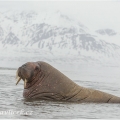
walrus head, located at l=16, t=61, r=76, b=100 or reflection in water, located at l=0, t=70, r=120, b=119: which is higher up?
walrus head, located at l=16, t=61, r=76, b=100

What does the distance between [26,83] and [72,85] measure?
5.26 feet

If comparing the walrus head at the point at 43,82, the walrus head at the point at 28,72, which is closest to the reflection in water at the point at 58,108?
the walrus head at the point at 43,82

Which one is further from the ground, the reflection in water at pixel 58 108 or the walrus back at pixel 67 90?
the walrus back at pixel 67 90

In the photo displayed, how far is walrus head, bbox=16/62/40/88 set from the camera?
1361 centimetres

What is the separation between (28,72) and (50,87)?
2.98ft

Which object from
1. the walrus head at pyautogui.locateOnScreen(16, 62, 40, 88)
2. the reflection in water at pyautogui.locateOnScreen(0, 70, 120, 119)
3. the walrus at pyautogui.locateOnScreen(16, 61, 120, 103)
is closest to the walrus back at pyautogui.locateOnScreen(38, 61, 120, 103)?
the walrus at pyautogui.locateOnScreen(16, 61, 120, 103)

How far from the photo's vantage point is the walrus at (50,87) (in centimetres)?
1362

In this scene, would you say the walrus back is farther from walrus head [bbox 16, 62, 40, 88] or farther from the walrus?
walrus head [bbox 16, 62, 40, 88]

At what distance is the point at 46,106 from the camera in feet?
40.7

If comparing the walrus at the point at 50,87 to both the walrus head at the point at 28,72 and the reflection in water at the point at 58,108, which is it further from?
the reflection in water at the point at 58,108

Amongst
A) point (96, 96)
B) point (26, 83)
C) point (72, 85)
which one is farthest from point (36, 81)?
point (96, 96)

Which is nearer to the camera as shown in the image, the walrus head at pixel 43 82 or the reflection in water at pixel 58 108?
the reflection in water at pixel 58 108

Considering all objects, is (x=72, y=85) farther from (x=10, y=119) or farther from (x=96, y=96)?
(x=10, y=119)

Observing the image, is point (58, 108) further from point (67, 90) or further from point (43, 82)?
point (43, 82)
